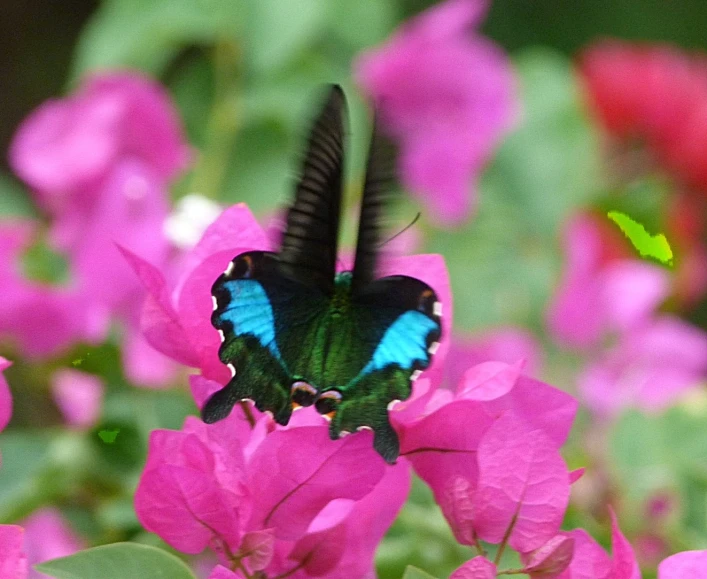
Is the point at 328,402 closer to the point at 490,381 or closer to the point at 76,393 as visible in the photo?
the point at 490,381

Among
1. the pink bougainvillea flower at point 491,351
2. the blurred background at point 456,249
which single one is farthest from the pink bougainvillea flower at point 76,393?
the pink bougainvillea flower at point 491,351

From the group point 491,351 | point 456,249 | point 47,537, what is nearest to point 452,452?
point 47,537

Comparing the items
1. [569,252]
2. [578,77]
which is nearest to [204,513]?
[569,252]

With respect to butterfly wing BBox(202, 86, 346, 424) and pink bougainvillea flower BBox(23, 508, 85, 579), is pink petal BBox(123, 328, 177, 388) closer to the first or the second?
pink bougainvillea flower BBox(23, 508, 85, 579)

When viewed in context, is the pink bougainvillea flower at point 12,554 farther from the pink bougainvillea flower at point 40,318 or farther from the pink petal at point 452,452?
the pink bougainvillea flower at point 40,318

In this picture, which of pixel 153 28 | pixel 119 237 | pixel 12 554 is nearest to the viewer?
pixel 12 554
